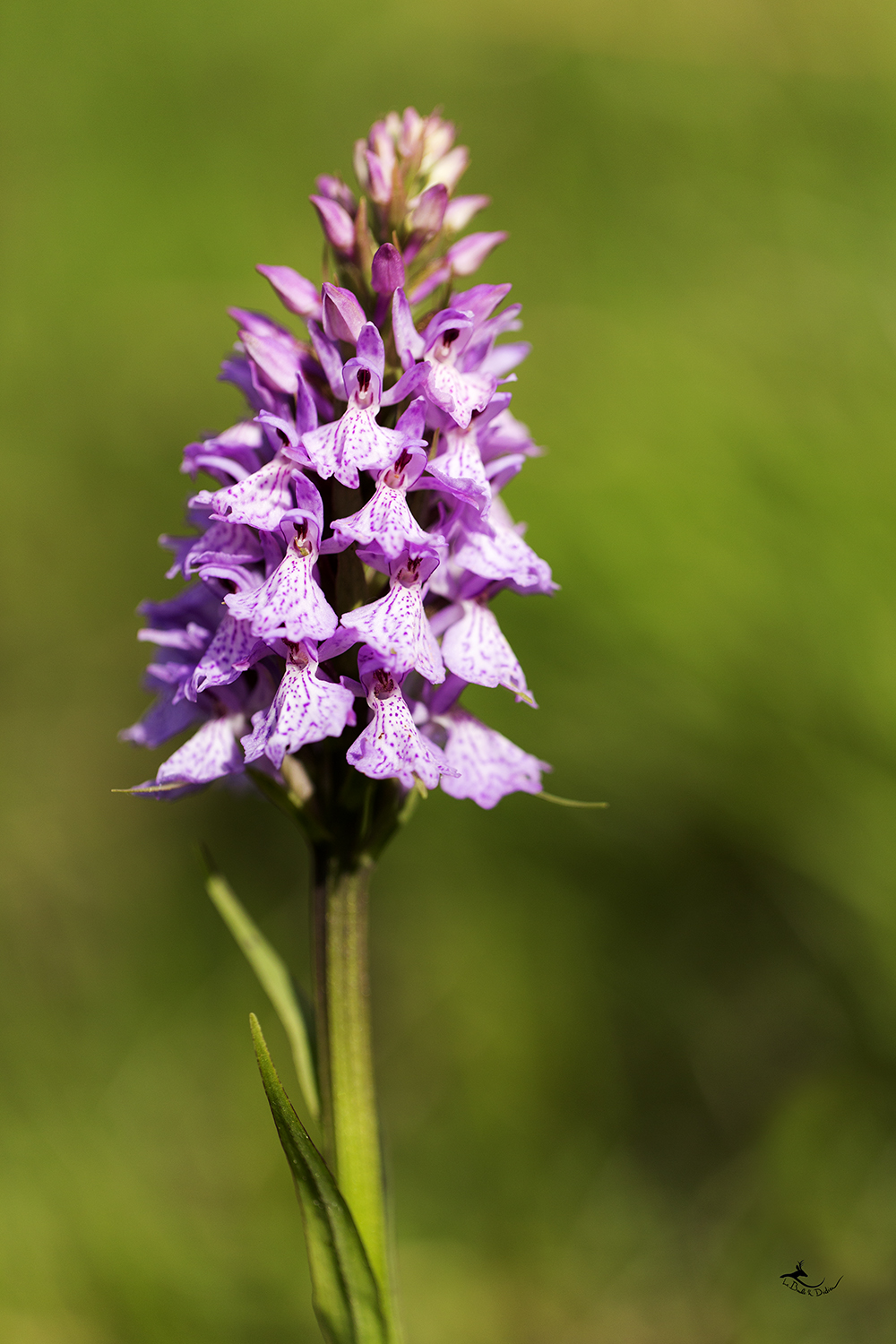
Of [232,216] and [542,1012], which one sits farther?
[232,216]

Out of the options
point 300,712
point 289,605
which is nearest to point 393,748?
point 300,712

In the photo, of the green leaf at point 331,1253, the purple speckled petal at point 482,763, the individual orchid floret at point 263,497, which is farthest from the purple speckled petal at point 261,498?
the green leaf at point 331,1253

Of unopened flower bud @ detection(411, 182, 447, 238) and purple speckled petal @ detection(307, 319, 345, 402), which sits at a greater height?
unopened flower bud @ detection(411, 182, 447, 238)

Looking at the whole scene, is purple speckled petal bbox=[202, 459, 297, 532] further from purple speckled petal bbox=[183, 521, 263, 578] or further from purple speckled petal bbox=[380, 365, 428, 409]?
purple speckled petal bbox=[380, 365, 428, 409]

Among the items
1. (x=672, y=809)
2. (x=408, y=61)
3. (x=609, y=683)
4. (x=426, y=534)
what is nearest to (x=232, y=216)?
(x=408, y=61)

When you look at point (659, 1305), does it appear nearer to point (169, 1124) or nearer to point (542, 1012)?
point (542, 1012)

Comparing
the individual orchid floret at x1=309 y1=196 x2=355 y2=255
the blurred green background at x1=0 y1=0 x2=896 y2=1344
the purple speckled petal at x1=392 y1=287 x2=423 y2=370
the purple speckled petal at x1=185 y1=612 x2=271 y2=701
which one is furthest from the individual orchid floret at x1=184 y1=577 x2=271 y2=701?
the blurred green background at x1=0 y1=0 x2=896 y2=1344
